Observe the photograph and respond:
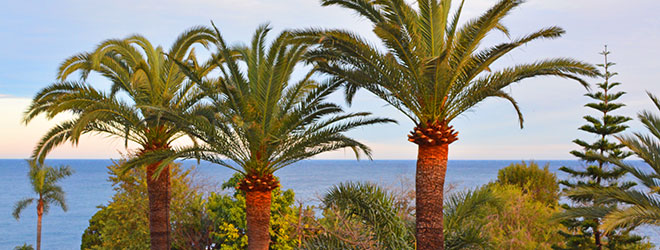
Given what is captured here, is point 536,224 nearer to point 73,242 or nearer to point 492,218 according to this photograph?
point 492,218

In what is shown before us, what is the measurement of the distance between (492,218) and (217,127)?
13.4 metres

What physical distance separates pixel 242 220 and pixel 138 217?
505cm

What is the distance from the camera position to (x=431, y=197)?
11.4 metres

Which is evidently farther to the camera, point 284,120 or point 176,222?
point 176,222

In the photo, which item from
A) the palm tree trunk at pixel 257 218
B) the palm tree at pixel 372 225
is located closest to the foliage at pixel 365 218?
the palm tree at pixel 372 225

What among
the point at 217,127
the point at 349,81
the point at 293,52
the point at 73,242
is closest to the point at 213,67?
the point at 217,127

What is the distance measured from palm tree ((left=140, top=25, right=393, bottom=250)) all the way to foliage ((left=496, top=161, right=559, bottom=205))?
19.7 meters

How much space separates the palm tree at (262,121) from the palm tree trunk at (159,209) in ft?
7.52

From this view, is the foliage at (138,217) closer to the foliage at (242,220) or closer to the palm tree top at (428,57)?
the foliage at (242,220)

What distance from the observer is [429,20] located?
1133 cm

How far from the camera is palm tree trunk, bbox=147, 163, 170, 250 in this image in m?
15.8

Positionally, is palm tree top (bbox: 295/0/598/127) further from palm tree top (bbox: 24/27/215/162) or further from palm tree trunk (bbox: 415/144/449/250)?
palm tree top (bbox: 24/27/215/162)

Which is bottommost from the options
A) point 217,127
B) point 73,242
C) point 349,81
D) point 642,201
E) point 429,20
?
point 73,242

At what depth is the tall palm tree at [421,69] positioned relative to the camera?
1110cm
